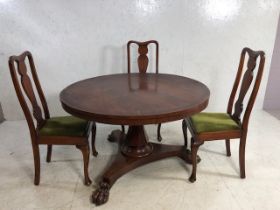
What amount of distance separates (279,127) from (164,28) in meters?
1.72

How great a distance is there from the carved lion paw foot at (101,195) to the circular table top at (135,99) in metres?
0.58

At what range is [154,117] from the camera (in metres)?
1.33

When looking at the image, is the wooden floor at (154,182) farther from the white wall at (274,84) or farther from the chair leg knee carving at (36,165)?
the white wall at (274,84)

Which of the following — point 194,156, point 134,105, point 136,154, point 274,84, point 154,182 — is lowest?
point 154,182

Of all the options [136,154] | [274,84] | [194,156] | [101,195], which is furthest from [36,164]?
[274,84]

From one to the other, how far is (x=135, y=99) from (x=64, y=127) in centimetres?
60

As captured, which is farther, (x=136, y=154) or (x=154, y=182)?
(x=136, y=154)

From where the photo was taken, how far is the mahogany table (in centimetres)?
136

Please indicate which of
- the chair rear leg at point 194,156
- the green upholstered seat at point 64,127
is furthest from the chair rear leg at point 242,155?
the green upholstered seat at point 64,127

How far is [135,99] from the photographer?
5.13ft

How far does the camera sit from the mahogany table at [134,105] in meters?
1.36

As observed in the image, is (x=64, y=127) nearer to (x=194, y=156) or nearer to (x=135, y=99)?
(x=135, y=99)

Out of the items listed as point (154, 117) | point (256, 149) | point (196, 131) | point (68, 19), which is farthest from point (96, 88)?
point (256, 149)

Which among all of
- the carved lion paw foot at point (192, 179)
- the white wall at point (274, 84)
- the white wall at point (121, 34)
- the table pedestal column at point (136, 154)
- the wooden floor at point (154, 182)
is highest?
the white wall at point (121, 34)
